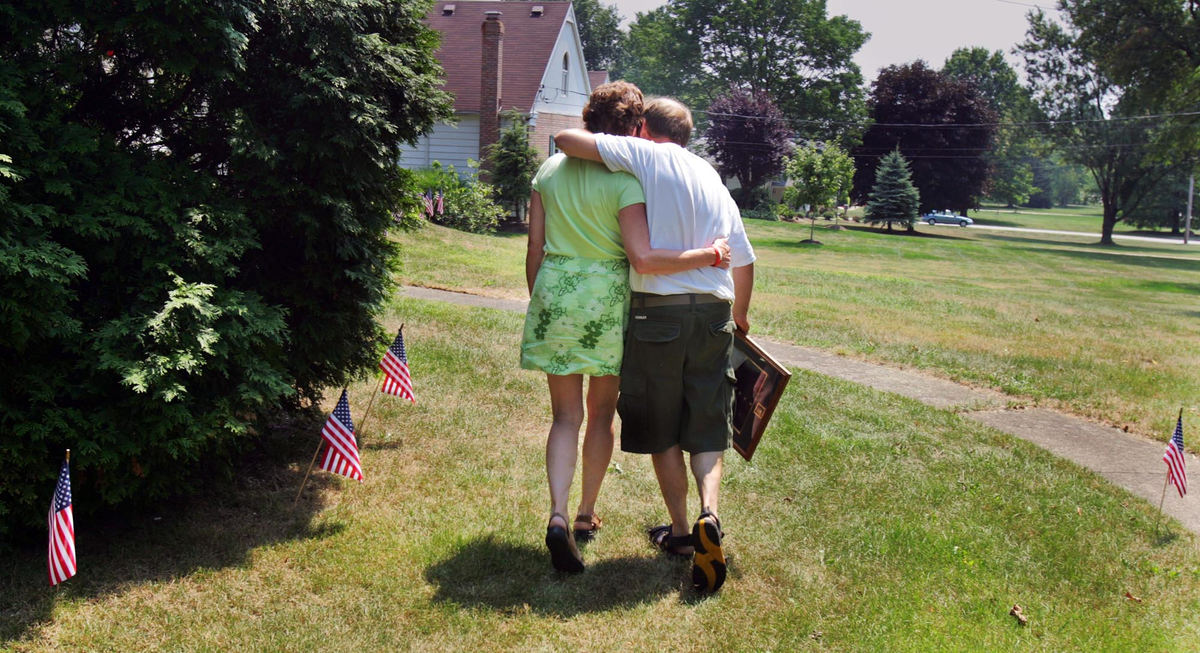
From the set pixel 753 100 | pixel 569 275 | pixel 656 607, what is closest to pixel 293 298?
pixel 569 275

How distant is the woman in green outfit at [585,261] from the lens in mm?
3908

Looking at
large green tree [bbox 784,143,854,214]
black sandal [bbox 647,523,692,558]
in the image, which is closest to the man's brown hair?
black sandal [bbox 647,523,692,558]

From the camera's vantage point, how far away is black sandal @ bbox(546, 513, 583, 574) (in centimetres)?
392

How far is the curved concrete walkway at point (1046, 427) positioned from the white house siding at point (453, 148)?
81.0 feet

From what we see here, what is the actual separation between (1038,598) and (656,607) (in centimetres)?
171

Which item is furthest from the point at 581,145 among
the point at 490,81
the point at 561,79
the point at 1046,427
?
the point at 561,79

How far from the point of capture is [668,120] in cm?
407

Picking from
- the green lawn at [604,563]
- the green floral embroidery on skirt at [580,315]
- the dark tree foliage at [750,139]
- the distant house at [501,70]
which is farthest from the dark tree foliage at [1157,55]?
the green floral embroidery on skirt at [580,315]

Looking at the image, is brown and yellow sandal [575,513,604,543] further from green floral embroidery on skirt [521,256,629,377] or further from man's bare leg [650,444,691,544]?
green floral embroidery on skirt [521,256,629,377]

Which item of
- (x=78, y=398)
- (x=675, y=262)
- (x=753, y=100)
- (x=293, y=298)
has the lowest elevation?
(x=78, y=398)

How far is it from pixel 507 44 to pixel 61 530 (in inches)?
1386

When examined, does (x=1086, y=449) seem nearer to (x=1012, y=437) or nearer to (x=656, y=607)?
(x=1012, y=437)

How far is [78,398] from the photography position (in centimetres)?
354

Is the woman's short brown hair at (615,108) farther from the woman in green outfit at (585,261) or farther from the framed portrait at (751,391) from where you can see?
the framed portrait at (751,391)
